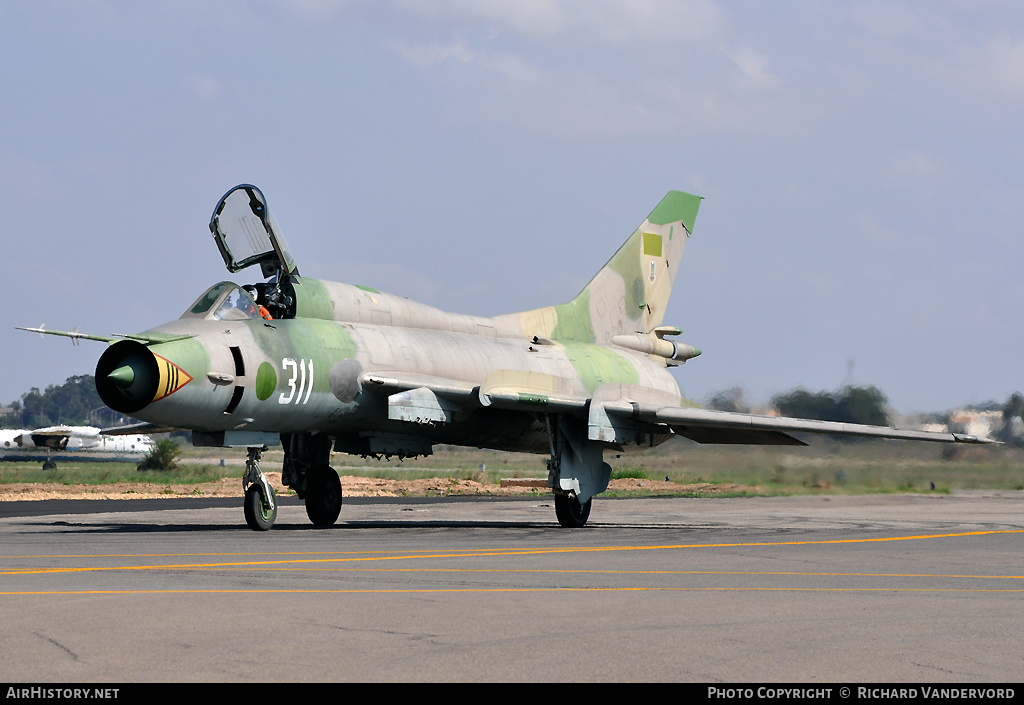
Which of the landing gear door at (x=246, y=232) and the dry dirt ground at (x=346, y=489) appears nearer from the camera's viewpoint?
the landing gear door at (x=246, y=232)

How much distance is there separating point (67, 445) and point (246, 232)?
77.3 metres

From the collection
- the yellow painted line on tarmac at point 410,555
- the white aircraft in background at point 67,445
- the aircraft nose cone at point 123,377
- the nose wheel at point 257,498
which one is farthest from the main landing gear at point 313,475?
the white aircraft in background at point 67,445

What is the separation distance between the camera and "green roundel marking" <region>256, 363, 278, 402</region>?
17062mm

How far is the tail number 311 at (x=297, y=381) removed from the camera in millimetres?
17531

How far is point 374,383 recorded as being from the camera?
61.5ft

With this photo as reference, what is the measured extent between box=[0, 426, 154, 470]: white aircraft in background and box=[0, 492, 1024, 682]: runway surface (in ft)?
222

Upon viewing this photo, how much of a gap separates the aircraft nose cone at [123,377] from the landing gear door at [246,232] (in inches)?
142

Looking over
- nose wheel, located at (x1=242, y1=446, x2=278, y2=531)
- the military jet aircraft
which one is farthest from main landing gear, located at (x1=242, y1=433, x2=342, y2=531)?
nose wheel, located at (x1=242, y1=446, x2=278, y2=531)

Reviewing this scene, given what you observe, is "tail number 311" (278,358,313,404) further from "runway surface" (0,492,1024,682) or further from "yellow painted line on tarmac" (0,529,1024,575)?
"yellow painted line on tarmac" (0,529,1024,575)

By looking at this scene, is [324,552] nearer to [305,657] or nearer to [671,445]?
[305,657]

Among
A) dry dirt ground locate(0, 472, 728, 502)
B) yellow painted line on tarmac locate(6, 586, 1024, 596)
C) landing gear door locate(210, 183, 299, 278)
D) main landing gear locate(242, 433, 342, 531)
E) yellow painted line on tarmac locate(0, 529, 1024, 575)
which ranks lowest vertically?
dry dirt ground locate(0, 472, 728, 502)

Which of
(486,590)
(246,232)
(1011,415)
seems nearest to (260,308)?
(246,232)

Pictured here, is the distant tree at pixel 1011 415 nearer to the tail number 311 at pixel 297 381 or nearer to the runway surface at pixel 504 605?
the runway surface at pixel 504 605

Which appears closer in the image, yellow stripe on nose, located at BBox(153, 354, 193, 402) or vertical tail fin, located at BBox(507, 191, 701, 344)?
yellow stripe on nose, located at BBox(153, 354, 193, 402)
